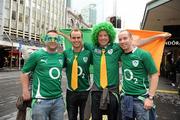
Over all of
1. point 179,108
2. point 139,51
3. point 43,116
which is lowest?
point 179,108

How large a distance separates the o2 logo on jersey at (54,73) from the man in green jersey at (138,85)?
0.93 m

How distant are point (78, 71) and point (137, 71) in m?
0.99

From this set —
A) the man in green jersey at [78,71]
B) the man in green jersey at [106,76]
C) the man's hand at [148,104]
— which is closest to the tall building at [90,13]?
the man in green jersey at [78,71]

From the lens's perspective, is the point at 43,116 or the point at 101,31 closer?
the point at 43,116

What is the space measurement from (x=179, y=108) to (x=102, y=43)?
7.40 meters

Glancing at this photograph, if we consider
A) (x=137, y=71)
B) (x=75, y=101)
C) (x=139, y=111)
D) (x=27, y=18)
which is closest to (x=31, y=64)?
(x=75, y=101)

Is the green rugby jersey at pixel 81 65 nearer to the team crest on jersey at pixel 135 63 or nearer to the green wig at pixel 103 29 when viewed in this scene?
the green wig at pixel 103 29

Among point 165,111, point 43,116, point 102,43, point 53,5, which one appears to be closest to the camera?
point 43,116

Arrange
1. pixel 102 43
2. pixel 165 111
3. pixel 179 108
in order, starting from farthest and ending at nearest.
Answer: pixel 179 108, pixel 165 111, pixel 102 43

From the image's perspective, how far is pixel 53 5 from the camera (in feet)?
260

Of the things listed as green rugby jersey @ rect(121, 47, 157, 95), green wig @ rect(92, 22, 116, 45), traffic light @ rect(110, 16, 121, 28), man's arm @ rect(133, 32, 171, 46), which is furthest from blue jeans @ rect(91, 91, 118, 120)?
traffic light @ rect(110, 16, 121, 28)

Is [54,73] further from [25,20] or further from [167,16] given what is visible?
[25,20]

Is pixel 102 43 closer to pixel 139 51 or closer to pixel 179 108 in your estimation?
pixel 139 51

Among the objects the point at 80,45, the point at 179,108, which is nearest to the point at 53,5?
the point at 179,108
